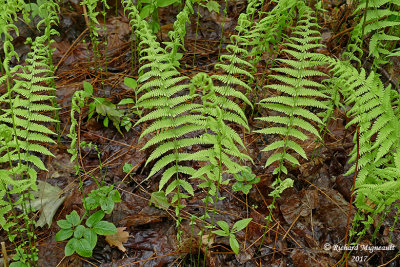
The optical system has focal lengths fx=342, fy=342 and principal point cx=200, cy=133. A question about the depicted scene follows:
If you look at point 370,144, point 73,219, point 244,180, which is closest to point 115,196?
point 73,219

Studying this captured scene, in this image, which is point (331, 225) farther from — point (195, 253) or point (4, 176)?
point (4, 176)

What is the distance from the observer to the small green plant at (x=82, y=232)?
2.57 m

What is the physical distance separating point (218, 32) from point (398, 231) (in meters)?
3.51

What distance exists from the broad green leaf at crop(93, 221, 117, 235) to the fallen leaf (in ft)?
1.65

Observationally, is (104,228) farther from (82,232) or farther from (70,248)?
(70,248)

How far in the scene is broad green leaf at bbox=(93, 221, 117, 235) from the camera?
266 cm

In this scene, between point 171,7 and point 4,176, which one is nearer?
point 4,176

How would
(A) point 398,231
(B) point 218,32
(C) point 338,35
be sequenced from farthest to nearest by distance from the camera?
(B) point 218,32, (C) point 338,35, (A) point 398,231

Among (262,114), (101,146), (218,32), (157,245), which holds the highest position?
(218,32)

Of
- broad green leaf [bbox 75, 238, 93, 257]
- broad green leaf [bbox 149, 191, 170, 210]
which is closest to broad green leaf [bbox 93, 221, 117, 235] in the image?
broad green leaf [bbox 75, 238, 93, 257]

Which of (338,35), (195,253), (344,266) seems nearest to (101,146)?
(195,253)

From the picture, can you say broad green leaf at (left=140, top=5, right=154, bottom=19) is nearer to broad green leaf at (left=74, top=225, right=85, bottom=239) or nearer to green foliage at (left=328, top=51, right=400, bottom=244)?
green foliage at (left=328, top=51, right=400, bottom=244)

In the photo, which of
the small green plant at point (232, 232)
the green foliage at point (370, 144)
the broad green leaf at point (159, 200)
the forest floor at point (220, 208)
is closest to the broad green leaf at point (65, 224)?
the forest floor at point (220, 208)

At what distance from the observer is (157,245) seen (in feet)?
9.36
